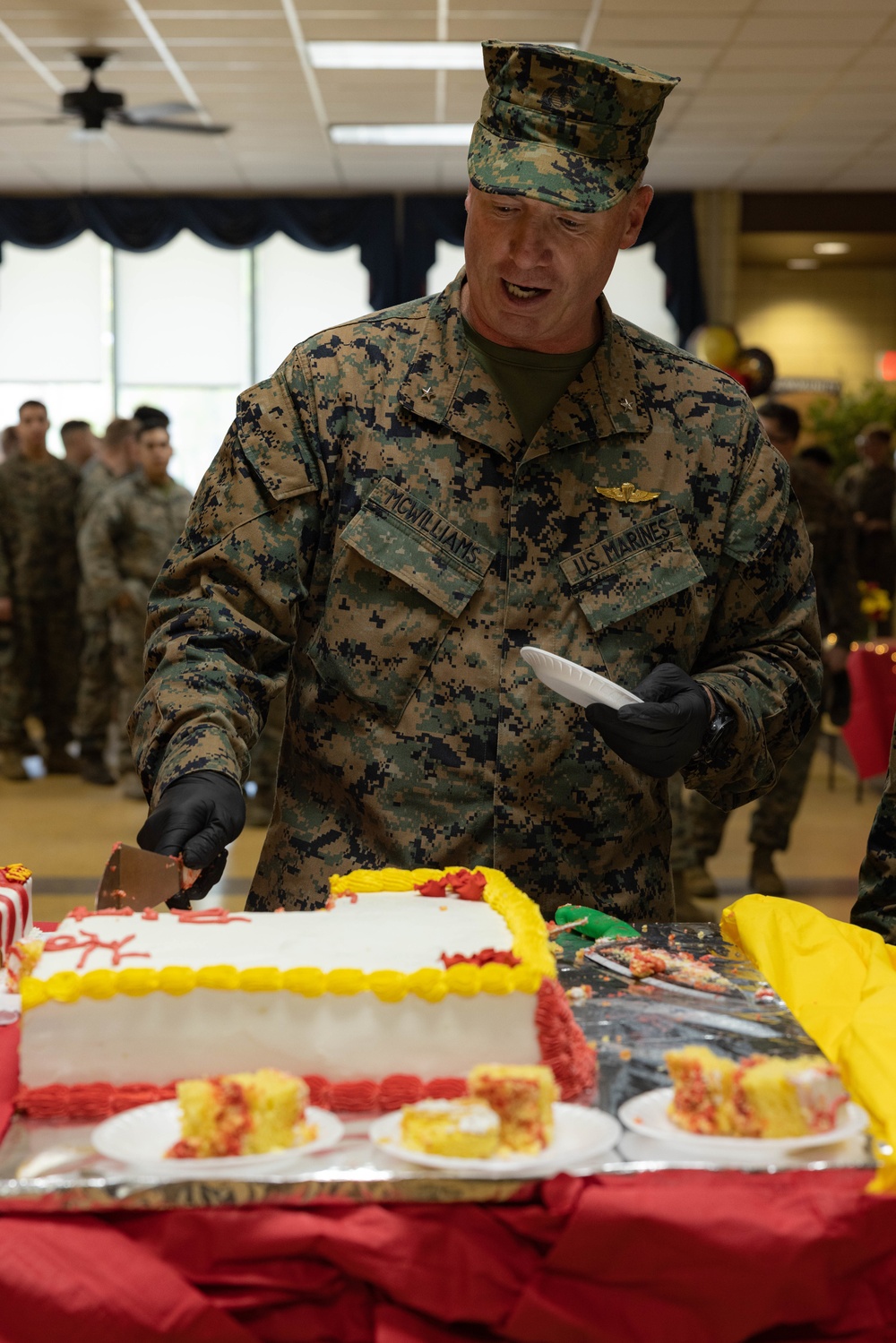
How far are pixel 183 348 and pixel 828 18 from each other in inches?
228

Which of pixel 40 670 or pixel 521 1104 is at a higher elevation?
pixel 521 1104

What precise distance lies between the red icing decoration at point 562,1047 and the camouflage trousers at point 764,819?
11.9 feet

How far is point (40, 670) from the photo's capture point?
7.14 m

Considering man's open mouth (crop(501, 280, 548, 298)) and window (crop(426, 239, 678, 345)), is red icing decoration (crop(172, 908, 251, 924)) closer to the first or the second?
man's open mouth (crop(501, 280, 548, 298))

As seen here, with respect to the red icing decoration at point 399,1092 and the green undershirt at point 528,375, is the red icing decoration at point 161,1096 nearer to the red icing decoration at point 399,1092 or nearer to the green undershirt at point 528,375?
the red icing decoration at point 399,1092

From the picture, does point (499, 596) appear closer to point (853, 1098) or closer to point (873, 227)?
point (853, 1098)

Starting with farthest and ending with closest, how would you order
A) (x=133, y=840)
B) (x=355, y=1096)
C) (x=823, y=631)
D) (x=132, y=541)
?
(x=132, y=541), (x=133, y=840), (x=823, y=631), (x=355, y=1096)

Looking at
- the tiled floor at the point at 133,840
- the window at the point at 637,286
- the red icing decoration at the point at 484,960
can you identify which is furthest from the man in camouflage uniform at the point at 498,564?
the window at the point at 637,286

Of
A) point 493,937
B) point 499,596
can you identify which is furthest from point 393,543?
point 493,937

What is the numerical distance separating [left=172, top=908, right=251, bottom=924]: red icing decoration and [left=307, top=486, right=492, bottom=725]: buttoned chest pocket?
40 cm

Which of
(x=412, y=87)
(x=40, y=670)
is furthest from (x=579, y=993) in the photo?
(x=412, y=87)

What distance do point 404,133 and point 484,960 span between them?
8.09 metres

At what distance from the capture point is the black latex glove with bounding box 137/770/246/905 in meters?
1.22

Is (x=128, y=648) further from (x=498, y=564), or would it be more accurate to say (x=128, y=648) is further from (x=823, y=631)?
(x=498, y=564)
